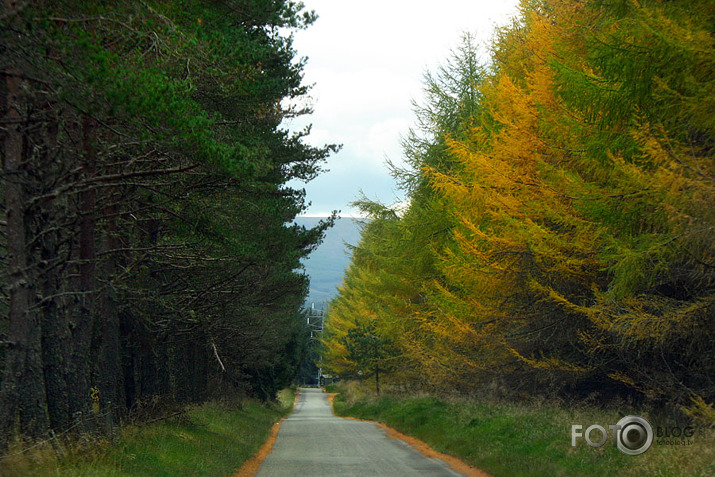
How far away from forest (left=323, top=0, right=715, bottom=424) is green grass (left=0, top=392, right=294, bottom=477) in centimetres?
726

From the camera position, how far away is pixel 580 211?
41.4 feet

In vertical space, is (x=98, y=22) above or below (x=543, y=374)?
above

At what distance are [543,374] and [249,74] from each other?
1083cm

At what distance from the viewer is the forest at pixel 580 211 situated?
9.70 meters

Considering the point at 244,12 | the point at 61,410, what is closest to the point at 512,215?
the point at 244,12

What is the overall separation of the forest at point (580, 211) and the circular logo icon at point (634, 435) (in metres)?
1.04

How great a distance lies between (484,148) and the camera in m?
19.3

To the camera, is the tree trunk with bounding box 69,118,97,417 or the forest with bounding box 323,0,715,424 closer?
the forest with bounding box 323,0,715,424

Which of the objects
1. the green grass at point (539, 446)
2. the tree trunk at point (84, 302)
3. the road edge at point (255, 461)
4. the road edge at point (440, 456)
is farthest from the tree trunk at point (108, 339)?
the green grass at point (539, 446)

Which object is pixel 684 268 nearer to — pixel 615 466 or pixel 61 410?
pixel 615 466

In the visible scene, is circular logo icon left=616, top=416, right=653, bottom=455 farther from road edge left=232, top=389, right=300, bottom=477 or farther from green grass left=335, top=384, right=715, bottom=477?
road edge left=232, top=389, right=300, bottom=477

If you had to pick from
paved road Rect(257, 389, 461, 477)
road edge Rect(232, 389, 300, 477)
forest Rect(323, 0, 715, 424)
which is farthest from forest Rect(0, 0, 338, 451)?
forest Rect(323, 0, 715, 424)

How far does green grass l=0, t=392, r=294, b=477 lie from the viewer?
8.70 meters

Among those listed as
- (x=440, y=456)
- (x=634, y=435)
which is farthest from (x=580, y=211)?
(x=440, y=456)
